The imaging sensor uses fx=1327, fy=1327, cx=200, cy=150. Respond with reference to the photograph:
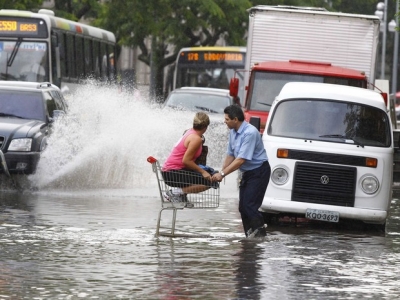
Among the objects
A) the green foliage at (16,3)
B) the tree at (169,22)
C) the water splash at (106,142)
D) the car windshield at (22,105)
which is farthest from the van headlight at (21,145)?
the tree at (169,22)

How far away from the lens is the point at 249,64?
85.3ft

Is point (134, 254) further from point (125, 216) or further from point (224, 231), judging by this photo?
point (125, 216)

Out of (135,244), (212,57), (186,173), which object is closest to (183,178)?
(186,173)

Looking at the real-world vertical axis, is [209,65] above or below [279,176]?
below

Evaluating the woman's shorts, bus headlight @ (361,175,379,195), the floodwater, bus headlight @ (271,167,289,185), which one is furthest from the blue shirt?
bus headlight @ (361,175,379,195)

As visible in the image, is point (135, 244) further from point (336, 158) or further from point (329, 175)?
point (336, 158)

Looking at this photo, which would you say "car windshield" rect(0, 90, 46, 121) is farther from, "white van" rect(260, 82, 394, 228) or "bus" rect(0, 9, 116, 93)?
"bus" rect(0, 9, 116, 93)

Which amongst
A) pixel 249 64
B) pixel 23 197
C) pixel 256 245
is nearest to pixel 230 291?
pixel 256 245

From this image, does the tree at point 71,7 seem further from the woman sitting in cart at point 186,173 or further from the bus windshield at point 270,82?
the woman sitting in cart at point 186,173

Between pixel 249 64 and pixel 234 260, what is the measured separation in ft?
46.1

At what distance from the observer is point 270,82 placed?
924 inches

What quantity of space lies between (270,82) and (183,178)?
980 centimetres

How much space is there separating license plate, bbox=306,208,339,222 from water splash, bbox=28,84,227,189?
604 cm

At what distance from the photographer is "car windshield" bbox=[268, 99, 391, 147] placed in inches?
638
